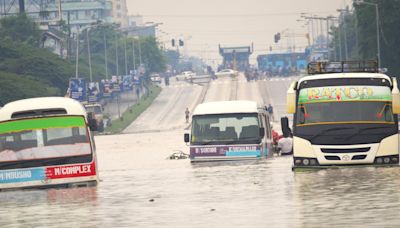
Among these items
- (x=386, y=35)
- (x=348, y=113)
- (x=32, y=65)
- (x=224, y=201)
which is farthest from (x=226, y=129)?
(x=32, y=65)

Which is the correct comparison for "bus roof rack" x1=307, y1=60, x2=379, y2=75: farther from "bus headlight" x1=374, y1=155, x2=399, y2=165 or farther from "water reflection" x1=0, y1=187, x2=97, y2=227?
"water reflection" x1=0, y1=187, x2=97, y2=227

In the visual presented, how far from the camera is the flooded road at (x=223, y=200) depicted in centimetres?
1928

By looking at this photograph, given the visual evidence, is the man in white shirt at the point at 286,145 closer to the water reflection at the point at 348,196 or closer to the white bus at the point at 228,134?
the white bus at the point at 228,134

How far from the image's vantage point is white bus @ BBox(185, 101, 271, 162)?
37938 millimetres

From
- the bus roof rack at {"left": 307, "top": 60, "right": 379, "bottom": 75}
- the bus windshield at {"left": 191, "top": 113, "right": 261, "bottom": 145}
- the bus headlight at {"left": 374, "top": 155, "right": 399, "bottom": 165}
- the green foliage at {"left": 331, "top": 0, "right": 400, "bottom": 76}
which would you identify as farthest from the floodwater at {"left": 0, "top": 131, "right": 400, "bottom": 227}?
the green foliage at {"left": 331, "top": 0, "right": 400, "bottom": 76}

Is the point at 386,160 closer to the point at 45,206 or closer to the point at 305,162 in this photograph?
the point at 305,162

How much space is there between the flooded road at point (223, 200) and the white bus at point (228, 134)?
10.8 ft

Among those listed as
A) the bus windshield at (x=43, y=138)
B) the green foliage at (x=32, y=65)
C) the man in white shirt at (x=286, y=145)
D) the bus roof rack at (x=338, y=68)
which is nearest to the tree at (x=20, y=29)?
the green foliage at (x=32, y=65)

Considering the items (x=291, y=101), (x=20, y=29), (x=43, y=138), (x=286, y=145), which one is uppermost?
(x=20, y=29)

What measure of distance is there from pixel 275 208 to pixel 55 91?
108m

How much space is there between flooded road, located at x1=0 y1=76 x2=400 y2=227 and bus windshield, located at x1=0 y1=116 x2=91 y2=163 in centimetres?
90

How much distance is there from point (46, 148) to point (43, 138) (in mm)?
230

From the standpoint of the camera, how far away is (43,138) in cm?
2853

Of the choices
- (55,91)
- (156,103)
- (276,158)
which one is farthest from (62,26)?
(276,158)
